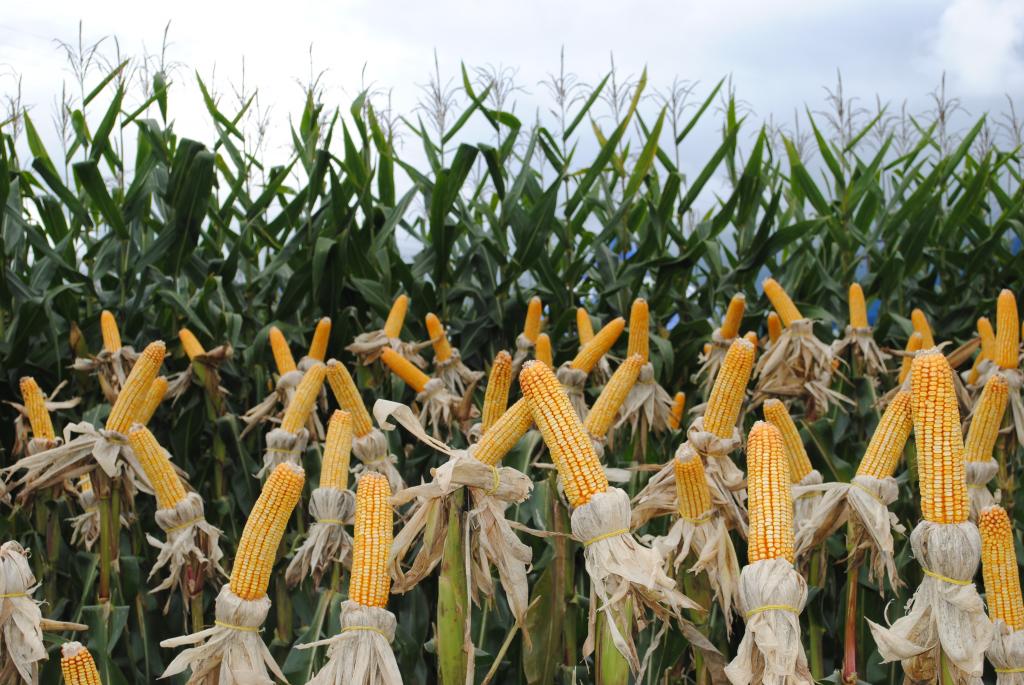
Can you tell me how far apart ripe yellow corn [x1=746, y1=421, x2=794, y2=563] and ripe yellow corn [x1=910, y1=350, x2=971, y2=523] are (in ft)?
1.06

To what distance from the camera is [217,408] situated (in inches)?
211

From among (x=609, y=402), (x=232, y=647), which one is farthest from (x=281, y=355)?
(x=232, y=647)

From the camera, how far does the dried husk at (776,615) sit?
6.78ft

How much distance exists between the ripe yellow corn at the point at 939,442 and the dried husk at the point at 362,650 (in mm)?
1318

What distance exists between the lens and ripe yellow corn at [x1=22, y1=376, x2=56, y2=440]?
13.3ft

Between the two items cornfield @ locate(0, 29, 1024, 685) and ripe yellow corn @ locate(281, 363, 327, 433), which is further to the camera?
ripe yellow corn @ locate(281, 363, 327, 433)

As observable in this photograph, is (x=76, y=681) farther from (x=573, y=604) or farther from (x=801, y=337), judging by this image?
(x=801, y=337)

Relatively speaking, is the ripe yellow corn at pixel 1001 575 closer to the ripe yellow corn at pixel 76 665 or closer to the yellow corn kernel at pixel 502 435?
the yellow corn kernel at pixel 502 435

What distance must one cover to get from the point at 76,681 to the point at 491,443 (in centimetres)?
123

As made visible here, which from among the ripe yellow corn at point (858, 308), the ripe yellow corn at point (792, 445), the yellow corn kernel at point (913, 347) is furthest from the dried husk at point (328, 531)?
the ripe yellow corn at point (858, 308)

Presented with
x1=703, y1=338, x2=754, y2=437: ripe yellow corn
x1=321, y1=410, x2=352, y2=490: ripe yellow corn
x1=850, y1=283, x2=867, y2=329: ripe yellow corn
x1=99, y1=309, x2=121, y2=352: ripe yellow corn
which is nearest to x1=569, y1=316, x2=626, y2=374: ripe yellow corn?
x1=703, y1=338, x2=754, y2=437: ripe yellow corn

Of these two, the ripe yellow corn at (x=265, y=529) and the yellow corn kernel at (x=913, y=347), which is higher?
the yellow corn kernel at (x=913, y=347)

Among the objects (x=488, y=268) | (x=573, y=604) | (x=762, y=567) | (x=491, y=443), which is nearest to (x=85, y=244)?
(x=488, y=268)

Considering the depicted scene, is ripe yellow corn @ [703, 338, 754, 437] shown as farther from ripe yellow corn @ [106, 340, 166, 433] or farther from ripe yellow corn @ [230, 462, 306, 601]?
ripe yellow corn @ [106, 340, 166, 433]
